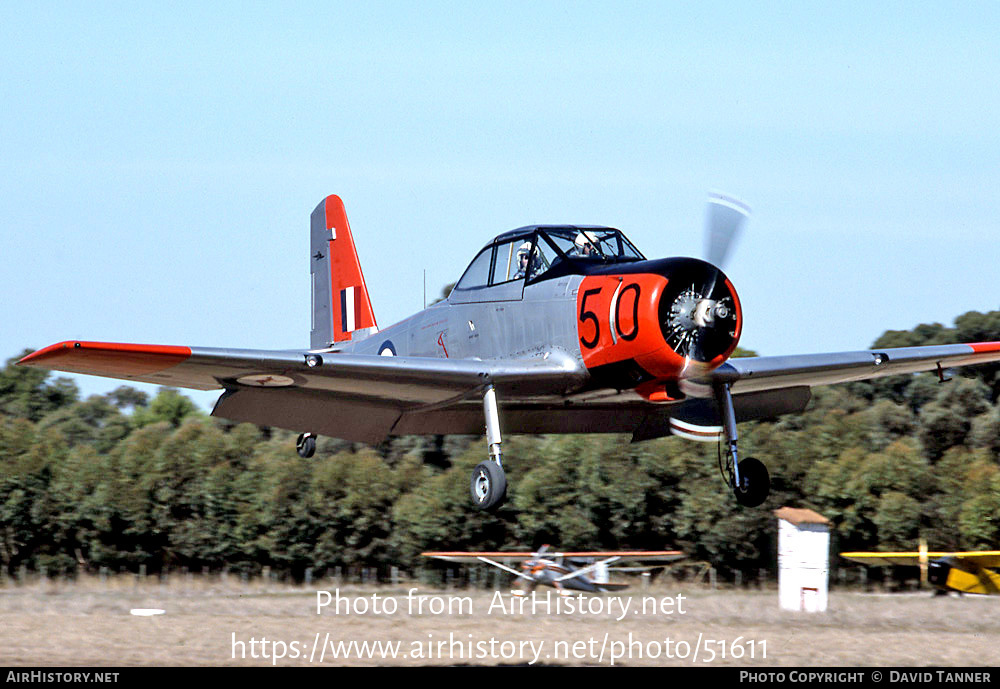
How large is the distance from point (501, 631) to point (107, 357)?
1298 cm

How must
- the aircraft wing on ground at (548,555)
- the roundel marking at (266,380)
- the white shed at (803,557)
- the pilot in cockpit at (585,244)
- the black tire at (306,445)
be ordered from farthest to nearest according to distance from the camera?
the white shed at (803,557) → the aircraft wing on ground at (548,555) → the black tire at (306,445) → the pilot in cockpit at (585,244) → the roundel marking at (266,380)

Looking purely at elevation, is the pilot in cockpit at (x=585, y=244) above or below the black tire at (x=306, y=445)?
above

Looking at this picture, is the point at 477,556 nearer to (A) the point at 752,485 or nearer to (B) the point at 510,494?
(A) the point at 752,485

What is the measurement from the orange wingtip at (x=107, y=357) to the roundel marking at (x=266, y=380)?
0.98 meters

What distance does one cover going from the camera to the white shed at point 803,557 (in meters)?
26.2

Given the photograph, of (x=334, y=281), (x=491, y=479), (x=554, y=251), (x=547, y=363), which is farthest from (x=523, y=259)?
(x=334, y=281)

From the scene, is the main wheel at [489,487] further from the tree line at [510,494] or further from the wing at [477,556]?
the tree line at [510,494]

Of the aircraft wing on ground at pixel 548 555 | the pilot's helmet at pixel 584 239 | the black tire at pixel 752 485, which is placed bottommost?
the aircraft wing on ground at pixel 548 555

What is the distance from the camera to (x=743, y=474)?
13117 millimetres

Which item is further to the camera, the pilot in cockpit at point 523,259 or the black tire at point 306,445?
the black tire at point 306,445

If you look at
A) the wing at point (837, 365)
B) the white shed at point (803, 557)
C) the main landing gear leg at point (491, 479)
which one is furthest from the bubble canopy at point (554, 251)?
the white shed at point (803, 557)

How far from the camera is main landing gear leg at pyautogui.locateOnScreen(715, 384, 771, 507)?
42.7ft

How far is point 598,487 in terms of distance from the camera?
136 ft

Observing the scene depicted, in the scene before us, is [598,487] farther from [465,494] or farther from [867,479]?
[867,479]
